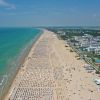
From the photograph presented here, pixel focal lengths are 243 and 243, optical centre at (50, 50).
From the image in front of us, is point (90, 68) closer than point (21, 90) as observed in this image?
No

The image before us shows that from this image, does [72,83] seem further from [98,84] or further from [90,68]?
[90,68]

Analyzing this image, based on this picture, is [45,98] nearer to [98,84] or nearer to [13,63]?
[98,84]

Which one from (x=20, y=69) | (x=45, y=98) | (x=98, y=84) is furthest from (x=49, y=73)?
(x=45, y=98)

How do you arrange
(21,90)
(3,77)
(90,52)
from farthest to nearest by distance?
(90,52) < (3,77) < (21,90)

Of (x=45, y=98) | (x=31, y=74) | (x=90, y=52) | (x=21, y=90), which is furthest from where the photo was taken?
(x=90, y=52)

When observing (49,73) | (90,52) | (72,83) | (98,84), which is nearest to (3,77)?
(49,73)

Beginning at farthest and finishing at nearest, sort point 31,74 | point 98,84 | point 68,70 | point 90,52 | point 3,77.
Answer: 1. point 90,52
2. point 68,70
3. point 31,74
4. point 3,77
5. point 98,84

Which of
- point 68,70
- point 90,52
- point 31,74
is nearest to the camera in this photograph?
point 31,74

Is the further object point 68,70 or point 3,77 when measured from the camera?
point 68,70
